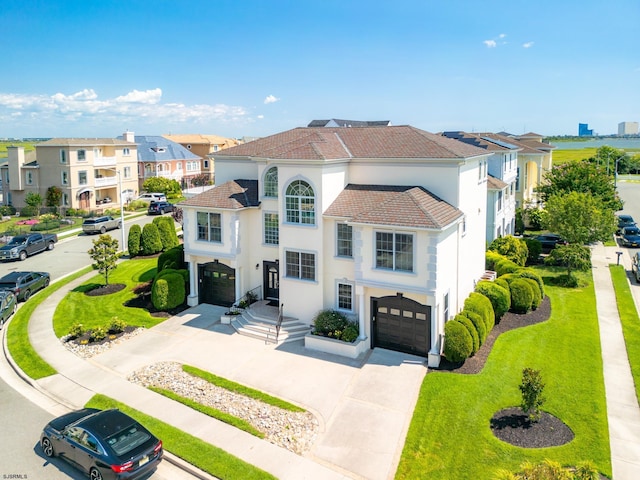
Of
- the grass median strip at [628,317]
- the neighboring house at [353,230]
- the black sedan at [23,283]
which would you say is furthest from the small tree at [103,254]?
the grass median strip at [628,317]

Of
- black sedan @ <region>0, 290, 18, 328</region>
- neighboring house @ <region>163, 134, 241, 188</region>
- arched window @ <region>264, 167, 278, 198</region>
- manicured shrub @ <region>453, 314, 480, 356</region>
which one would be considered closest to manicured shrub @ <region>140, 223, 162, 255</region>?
black sedan @ <region>0, 290, 18, 328</region>

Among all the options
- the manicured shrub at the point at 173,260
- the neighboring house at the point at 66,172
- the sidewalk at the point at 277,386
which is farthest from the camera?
the neighboring house at the point at 66,172

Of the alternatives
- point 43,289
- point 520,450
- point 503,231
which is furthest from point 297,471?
point 503,231

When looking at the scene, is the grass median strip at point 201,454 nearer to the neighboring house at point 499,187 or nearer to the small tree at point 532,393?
the small tree at point 532,393

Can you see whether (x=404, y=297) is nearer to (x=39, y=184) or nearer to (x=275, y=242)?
(x=275, y=242)

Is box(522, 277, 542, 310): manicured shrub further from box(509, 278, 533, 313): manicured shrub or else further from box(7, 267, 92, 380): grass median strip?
box(7, 267, 92, 380): grass median strip
